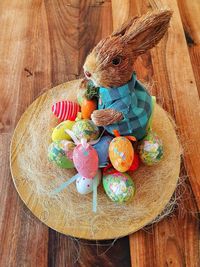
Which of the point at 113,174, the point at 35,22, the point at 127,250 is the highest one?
the point at 35,22

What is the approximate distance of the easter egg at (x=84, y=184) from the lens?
76cm

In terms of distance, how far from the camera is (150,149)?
77 cm

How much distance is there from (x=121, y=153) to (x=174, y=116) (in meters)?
0.34

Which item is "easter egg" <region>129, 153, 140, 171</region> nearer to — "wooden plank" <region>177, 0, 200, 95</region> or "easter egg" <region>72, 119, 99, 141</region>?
"easter egg" <region>72, 119, 99, 141</region>

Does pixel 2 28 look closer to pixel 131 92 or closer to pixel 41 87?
pixel 41 87

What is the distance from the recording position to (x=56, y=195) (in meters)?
0.80

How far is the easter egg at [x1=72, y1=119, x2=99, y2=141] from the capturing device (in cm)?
76

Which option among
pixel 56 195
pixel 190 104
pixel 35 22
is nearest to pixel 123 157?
pixel 56 195

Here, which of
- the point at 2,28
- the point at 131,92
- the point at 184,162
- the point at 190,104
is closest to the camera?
the point at 131,92

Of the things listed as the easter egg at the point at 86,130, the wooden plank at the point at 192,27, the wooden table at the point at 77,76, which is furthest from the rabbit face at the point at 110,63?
the wooden plank at the point at 192,27

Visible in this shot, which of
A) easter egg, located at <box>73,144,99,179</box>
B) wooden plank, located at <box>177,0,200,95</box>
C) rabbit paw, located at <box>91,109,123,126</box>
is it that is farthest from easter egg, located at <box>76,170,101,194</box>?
wooden plank, located at <box>177,0,200,95</box>

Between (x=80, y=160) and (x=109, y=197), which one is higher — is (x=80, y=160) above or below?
above

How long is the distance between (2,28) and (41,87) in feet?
1.00

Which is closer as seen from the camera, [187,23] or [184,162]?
[184,162]
